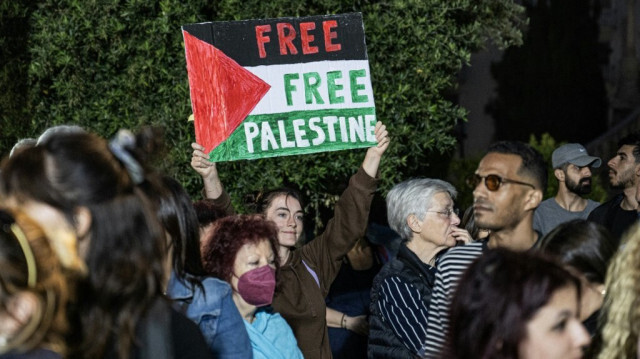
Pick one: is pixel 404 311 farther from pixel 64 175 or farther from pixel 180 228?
pixel 64 175

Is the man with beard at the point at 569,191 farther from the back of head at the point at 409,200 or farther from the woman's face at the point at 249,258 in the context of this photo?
the woman's face at the point at 249,258

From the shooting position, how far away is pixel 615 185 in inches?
283

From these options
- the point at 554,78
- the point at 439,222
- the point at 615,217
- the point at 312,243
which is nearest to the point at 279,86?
the point at 312,243

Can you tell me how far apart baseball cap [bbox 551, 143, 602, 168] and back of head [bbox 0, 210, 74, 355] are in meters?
5.87

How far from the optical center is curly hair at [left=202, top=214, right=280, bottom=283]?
4.04m

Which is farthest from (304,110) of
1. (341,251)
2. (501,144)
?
(501,144)

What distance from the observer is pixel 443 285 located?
3857 millimetres

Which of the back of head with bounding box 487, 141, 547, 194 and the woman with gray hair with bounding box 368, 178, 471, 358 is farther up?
the back of head with bounding box 487, 141, 547, 194

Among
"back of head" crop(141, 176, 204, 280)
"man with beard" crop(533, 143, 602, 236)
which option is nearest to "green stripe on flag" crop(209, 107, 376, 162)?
"man with beard" crop(533, 143, 602, 236)

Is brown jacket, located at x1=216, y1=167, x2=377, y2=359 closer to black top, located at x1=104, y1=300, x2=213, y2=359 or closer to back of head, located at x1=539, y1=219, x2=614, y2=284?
back of head, located at x1=539, y1=219, x2=614, y2=284

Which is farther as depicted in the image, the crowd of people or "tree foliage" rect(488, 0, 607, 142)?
"tree foliage" rect(488, 0, 607, 142)

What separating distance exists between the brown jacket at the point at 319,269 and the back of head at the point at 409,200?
0.14 metres

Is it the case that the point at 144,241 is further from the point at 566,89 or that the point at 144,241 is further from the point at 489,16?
the point at 566,89

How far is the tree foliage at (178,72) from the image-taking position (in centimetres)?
812
